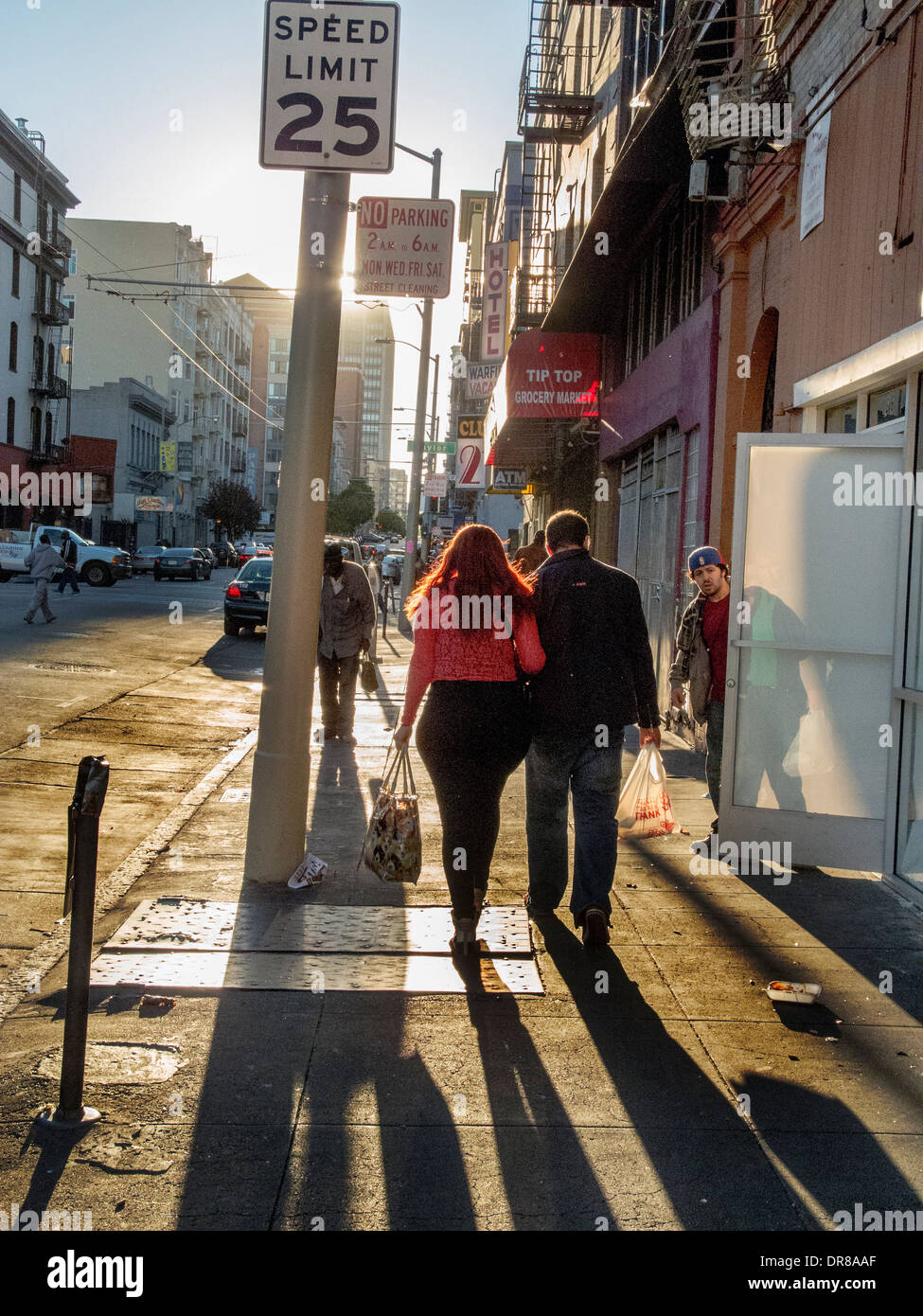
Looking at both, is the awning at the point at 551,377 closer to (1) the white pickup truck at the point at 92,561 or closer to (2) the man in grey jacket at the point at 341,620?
(2) the man in grey jacket at the point at 341,620

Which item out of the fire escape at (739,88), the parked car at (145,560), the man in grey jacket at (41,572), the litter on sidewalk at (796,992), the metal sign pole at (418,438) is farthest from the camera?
the parked car at (145,560)

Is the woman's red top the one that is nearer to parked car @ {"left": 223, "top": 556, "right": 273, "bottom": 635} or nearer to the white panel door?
the white panel door

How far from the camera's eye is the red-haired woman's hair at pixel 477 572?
17.7 ft

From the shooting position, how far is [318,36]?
6203mm

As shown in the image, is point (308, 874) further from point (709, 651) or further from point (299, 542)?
point (709, 651)

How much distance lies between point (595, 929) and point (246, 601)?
17.6 metres

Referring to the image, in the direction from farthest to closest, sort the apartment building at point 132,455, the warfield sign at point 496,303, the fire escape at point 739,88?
the apartment building at point 132,455, the warfield sign at point 496,303, the fire escape at point 739,88

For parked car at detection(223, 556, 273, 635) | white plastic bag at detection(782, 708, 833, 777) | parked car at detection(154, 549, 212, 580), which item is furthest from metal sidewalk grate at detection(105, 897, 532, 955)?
parked car at detection(154, 549, 212, 580)

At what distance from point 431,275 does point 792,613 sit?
7587mm

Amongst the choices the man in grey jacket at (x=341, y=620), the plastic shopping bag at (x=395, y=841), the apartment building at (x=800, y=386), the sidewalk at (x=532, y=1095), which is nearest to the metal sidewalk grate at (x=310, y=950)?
the sidewalk at (x=532, y=1095)

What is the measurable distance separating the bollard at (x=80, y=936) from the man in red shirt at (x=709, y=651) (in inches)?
180

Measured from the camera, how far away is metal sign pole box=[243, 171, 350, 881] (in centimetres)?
629
